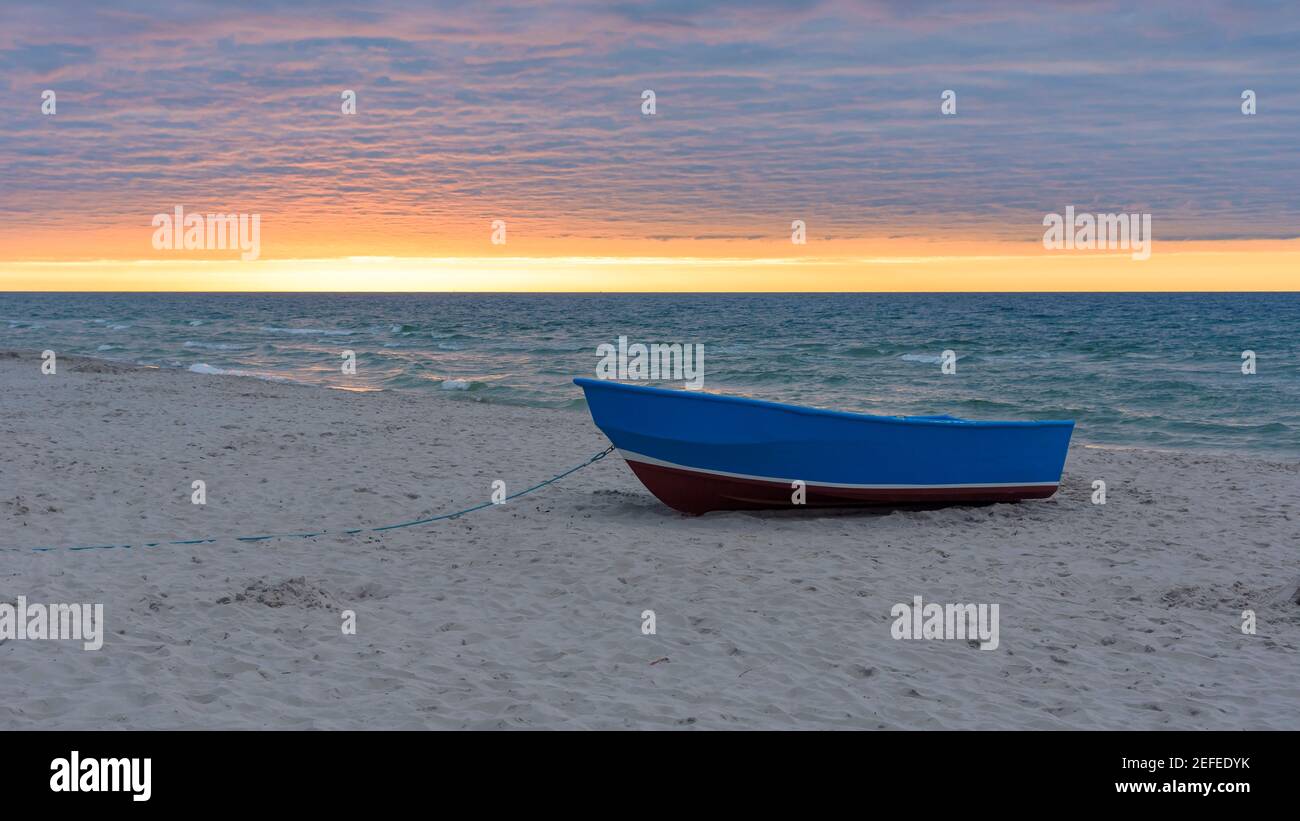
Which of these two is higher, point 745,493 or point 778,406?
point 778,406

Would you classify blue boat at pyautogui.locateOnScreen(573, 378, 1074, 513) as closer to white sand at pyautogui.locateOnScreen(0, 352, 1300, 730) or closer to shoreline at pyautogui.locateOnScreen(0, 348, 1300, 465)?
white sand at pyautogui.locateOnScreen(0, 352, 1300, 730)

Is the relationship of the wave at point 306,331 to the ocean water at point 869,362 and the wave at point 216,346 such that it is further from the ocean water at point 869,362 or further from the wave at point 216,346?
the wave at point 216,346

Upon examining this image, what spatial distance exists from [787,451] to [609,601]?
3250 millimetres

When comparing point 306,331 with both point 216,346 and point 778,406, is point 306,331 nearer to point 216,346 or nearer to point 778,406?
point 216,346

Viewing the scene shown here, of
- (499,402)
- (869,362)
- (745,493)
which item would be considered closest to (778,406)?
(745,493)

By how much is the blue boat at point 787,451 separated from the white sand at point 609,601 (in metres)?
0.28

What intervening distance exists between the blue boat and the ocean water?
893 centimetres

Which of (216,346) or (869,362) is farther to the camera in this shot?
(216,346)

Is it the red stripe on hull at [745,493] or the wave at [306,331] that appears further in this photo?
the wave at [306,331]

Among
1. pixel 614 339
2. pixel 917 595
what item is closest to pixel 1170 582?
pixel 917 595

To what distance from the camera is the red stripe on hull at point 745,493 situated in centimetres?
968

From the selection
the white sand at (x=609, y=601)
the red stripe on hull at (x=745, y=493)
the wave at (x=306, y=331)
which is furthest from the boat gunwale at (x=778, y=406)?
the wave at (x=306, y=331)

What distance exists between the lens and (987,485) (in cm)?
1028

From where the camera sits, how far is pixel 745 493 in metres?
9.73
